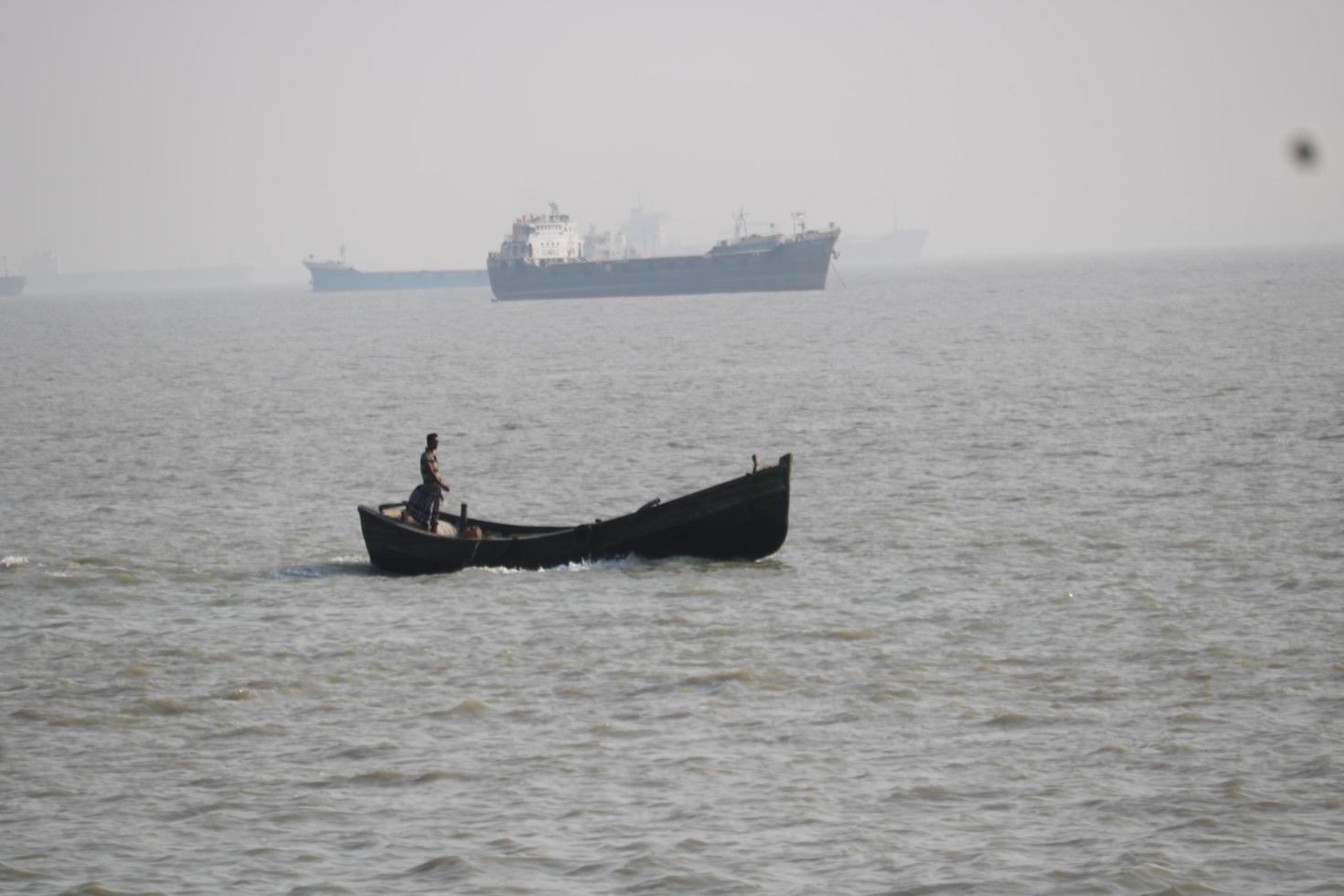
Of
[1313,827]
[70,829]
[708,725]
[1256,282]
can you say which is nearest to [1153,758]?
[1313,827]

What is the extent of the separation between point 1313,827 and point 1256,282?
147389 mm

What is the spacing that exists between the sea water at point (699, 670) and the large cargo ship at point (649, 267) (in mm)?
113194

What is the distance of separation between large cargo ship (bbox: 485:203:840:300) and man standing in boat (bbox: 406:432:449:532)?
433 feet

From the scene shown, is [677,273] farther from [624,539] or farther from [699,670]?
[699,670]

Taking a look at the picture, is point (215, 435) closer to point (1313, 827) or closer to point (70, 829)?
point (70, 829)

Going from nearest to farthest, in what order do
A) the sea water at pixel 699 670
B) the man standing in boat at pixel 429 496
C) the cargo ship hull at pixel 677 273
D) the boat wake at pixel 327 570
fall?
the sea water at pixel 699 670 < the man standing in boat at pixel 429 496 < the boat wake at pixel 327 570 < the cargo ship hull at pixel 677 273

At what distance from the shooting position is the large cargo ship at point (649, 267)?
155500 mm

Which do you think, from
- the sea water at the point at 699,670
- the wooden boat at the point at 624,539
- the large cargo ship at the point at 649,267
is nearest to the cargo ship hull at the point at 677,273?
the large cargo ship at the point at 649,267

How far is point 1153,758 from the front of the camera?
45.6ft

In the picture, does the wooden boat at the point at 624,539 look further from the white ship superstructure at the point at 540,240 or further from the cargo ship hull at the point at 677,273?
the white ship superstructure at the point at 540,240

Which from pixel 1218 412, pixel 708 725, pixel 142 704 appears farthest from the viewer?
pixel 1218 412

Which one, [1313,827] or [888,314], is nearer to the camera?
[1313,827]

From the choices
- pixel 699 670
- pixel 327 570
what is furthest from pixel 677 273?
pixel 699 670

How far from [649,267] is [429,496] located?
14038 centimetres
